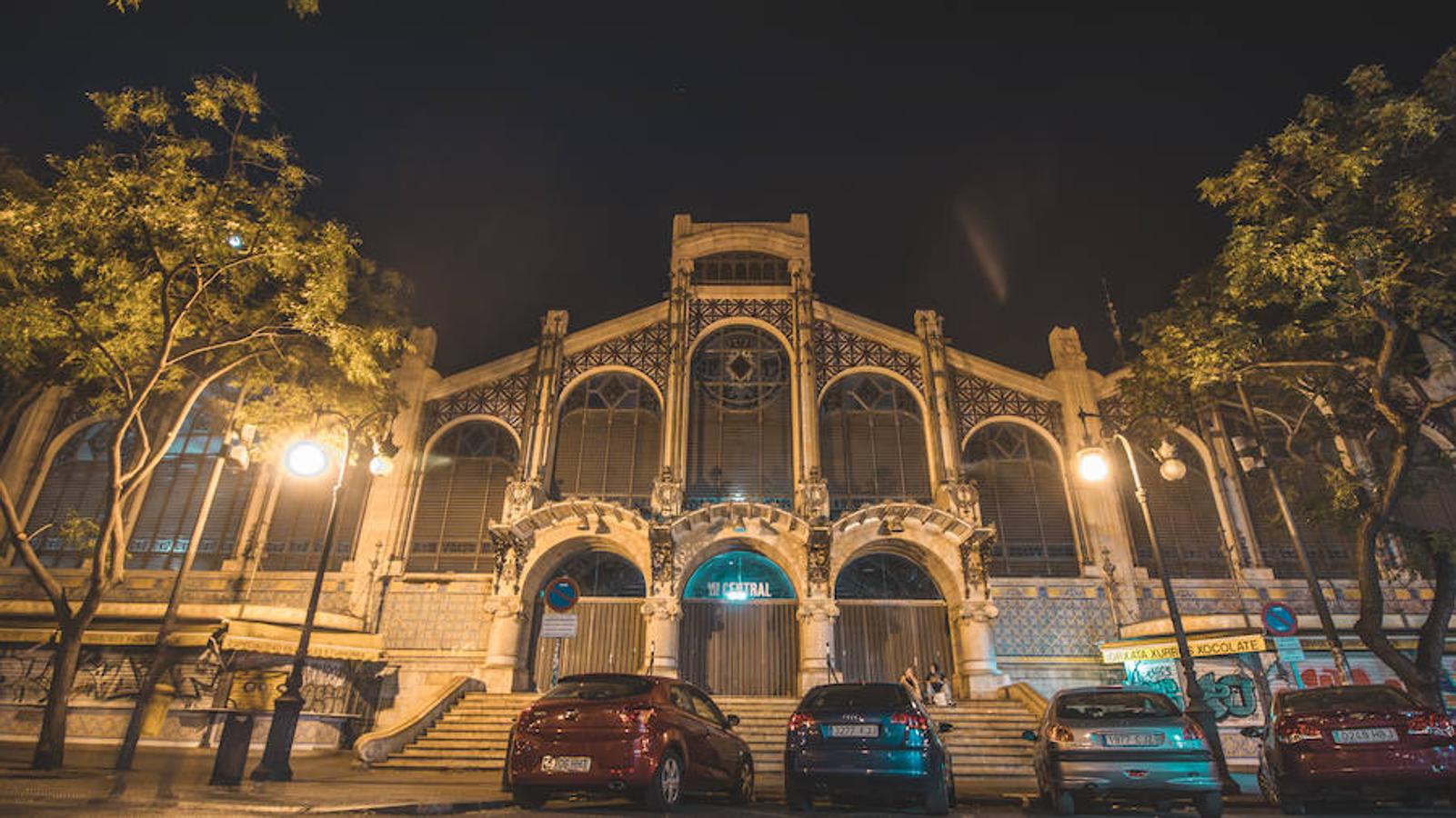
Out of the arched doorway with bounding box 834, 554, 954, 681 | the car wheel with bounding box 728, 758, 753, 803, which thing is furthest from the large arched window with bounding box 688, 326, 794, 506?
the car wheel with bounding box 728, 758, 753, 803

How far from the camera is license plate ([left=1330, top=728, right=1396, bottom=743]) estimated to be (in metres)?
8.11

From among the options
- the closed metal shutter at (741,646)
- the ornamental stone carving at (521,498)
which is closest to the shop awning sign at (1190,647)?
the closed metal shutter at (741,646)

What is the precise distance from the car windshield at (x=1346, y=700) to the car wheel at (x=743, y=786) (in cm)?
682

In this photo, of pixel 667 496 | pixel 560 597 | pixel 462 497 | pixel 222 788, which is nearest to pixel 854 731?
pixel 560 597

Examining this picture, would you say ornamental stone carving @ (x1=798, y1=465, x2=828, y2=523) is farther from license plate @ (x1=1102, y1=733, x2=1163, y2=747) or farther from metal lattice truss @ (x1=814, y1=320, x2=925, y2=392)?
license plate @ (x1=1102, y1=733, x2=1163, y2=747)

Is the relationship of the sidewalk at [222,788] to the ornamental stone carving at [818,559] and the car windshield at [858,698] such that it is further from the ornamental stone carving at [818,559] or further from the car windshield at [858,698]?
the ornamental stone carving at [818,559]

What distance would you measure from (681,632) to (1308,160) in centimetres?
1789

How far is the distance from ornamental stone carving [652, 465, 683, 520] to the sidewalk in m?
7.86

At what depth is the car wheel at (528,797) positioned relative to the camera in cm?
759

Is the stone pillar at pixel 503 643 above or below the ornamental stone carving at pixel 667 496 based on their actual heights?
below

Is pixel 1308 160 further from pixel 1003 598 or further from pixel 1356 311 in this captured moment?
pixel 1003 598

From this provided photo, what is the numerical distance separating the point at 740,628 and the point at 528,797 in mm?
12572

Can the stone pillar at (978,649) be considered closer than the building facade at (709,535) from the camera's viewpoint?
No

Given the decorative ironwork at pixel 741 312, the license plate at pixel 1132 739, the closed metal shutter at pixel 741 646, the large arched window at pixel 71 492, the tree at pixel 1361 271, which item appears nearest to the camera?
the license plate at pixel 1132 739
